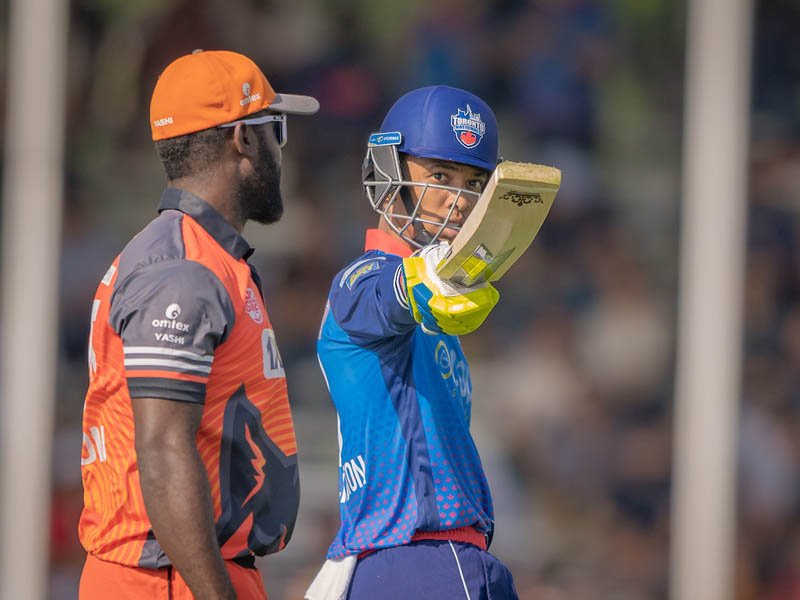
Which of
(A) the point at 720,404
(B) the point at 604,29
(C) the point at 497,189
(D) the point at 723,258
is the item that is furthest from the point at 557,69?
(C) the point at 497,189

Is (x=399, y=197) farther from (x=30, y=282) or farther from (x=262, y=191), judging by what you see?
(x=30, y=282)

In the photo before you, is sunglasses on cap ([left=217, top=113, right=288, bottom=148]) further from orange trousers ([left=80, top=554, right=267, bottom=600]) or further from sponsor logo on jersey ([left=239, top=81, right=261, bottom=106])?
orange trousers ([left=80, top=554, right=267, bottom=600])

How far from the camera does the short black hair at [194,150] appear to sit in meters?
2.72

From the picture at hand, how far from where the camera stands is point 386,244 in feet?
9.99

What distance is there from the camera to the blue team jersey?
2744 millimetres

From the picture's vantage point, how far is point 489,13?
6.68 meters

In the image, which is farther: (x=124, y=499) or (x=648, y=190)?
(x=648, y=190)

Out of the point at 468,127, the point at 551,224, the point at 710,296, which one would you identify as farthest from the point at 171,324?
the point at 710,296

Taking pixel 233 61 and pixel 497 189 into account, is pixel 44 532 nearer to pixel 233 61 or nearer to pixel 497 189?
pixel 233 61

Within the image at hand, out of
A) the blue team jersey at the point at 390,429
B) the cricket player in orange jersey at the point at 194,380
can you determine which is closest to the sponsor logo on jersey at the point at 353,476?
the blue team jersey at the point at 390,429

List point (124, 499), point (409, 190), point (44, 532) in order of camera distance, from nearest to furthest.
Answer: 1. point (124, 499)
2. point (409, 190)
3. point (44, 532)

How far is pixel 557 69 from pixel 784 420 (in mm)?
2390

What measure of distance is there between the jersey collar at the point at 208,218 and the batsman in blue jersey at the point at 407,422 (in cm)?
29

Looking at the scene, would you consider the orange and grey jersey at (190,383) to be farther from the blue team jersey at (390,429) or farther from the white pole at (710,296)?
the white pole at (710,296)
